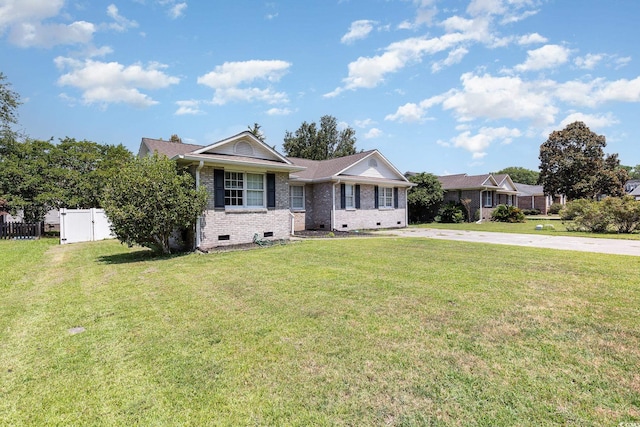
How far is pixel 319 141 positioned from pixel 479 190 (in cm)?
2481

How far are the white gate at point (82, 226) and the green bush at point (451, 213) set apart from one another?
24.5 metres

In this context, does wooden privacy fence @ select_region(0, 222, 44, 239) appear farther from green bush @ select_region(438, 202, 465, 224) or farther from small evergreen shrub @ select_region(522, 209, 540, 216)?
small evergreen shrub @ select_region(522, 209, 540, 216)

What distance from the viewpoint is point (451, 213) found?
2809 cm

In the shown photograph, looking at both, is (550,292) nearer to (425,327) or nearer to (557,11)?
(425,327)

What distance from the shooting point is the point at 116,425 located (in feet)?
8.38

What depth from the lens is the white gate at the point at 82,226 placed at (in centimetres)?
1577

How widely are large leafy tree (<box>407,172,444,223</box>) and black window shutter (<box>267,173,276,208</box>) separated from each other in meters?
15.8

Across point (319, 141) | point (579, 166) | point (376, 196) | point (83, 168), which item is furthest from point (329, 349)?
point (319, 141)

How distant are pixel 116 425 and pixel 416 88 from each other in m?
16.4

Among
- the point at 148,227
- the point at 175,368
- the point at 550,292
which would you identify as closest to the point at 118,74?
the point at 148,227

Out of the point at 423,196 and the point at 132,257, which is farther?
the point at 423,196

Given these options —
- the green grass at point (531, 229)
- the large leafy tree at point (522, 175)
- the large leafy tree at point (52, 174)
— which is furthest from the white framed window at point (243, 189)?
the large leafy tree at point (522, 175)

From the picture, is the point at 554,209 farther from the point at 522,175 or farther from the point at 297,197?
the point at 522,175

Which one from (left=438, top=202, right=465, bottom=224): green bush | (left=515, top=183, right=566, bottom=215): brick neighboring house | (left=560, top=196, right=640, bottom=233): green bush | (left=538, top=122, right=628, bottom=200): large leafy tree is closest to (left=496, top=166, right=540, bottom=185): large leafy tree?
(left=515, top=183, right=566, bottom=215): brick neighboring house
